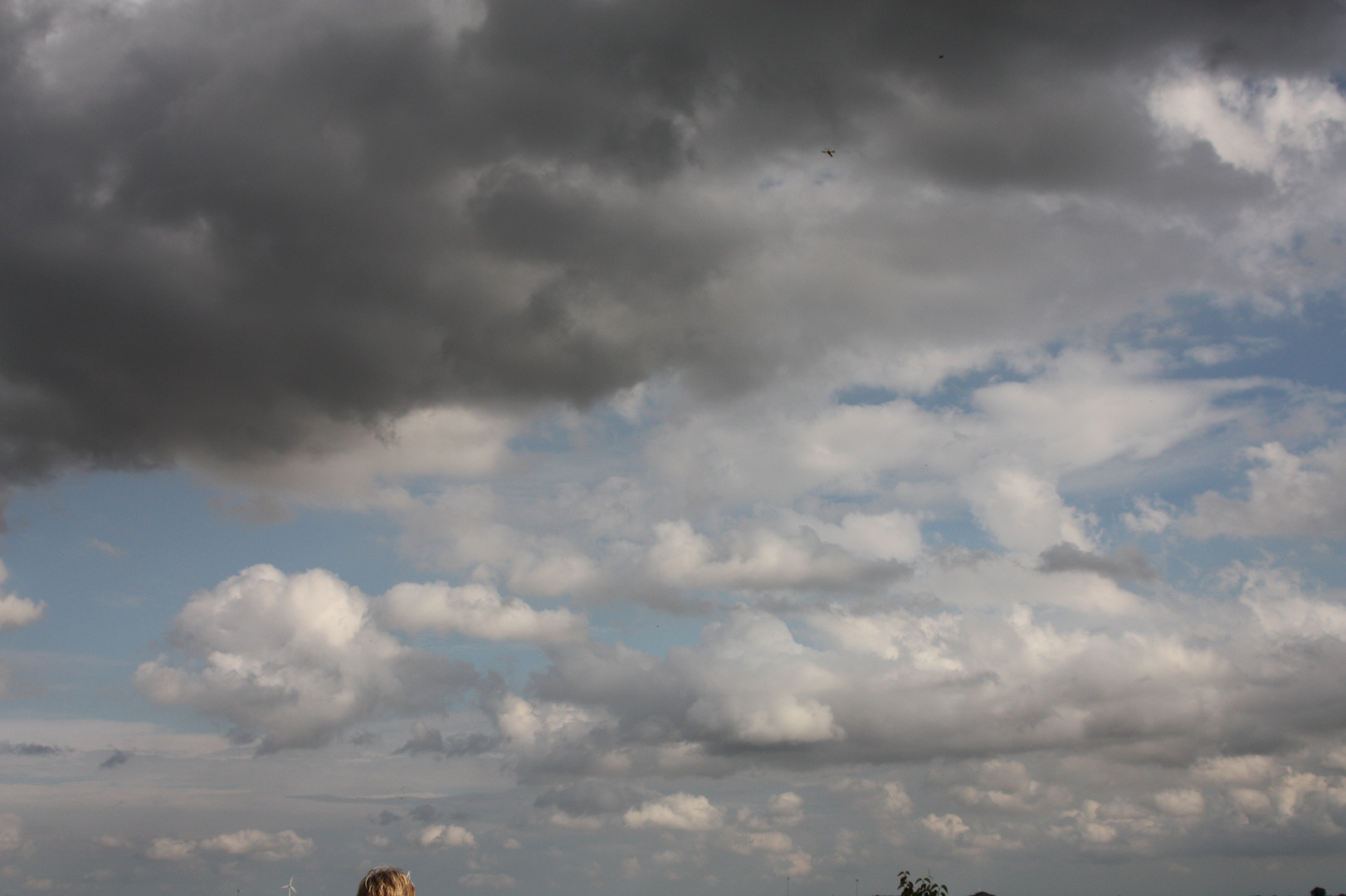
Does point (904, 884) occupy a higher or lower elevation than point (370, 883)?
lower

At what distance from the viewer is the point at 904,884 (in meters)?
58.7

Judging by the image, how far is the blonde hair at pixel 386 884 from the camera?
13820 millimetres

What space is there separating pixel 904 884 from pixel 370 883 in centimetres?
5176

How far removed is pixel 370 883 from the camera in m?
13.9

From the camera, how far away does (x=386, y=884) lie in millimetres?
13922

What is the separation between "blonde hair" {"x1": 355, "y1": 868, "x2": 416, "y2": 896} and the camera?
1382cm

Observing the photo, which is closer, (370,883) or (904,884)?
(370,883)
